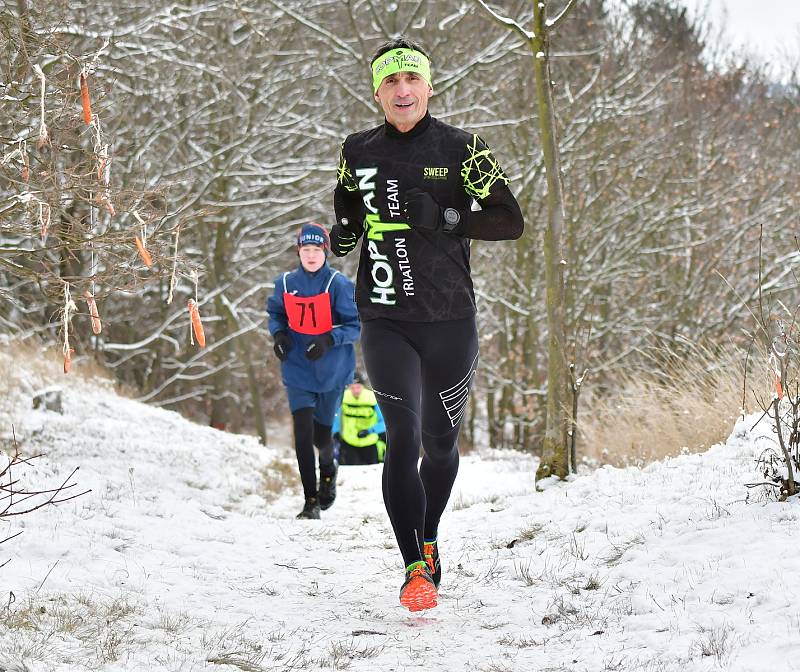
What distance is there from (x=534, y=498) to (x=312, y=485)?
1692mm

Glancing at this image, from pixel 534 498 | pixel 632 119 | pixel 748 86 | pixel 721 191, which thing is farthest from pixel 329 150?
pixel 534 498

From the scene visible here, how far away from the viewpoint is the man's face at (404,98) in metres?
3.66

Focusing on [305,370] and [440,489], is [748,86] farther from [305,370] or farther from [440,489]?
[440,489]

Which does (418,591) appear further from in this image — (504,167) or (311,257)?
(504,167)

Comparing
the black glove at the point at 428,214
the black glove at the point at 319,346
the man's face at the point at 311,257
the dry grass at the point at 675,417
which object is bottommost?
the dry grass at the point at 675,417

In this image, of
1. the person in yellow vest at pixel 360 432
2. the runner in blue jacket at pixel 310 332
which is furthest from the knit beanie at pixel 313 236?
the person in yellow vest at pixel 360 432

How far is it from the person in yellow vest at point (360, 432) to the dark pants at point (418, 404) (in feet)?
26.6

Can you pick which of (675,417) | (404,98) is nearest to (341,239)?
(404,98)

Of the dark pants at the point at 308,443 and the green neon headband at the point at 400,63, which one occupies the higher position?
the green neon headband at the point at 400,63

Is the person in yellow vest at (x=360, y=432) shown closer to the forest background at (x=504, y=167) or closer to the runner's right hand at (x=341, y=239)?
the forest background at (x=504, y=167)

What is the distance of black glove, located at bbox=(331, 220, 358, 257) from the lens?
12.9ft

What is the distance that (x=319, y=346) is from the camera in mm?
6094

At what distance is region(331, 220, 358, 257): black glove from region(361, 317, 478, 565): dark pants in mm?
425

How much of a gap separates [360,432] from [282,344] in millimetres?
6155
